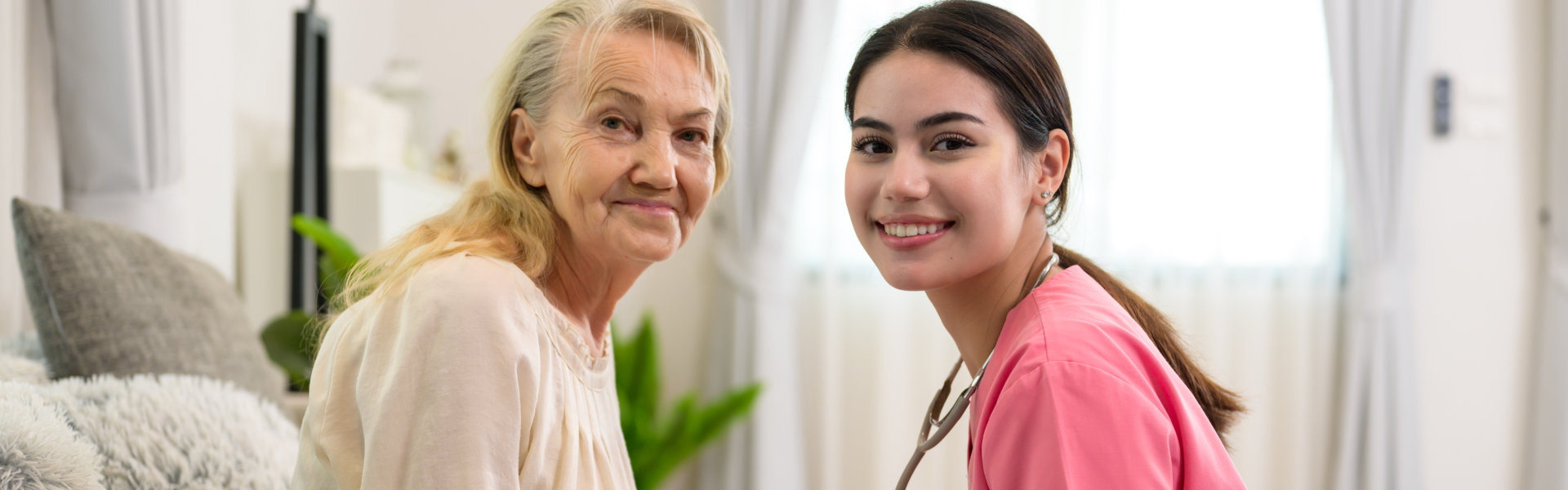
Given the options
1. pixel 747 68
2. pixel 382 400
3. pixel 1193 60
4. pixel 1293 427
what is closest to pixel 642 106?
pixel 382 400

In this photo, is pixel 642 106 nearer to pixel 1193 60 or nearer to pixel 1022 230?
pixel 1022 230

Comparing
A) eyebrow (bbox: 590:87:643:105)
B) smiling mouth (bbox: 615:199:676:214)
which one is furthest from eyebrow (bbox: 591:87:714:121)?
smiling mouth (bbox: 615:199:676:214)

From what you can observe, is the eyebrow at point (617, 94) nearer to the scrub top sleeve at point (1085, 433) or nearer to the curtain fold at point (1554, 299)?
the scrub top sleeve at point (1085, 433)

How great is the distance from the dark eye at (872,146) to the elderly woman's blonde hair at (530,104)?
0.20m

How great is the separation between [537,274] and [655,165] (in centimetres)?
18

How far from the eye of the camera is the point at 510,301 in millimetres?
984

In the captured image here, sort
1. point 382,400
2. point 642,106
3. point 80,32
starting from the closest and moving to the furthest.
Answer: point 382,400 < point 642,106 < point 80,32

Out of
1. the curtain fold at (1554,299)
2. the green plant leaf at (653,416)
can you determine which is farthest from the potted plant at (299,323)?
the curtain fold at (1554,299)

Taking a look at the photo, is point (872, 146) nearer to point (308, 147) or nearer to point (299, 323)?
point (299, 323)

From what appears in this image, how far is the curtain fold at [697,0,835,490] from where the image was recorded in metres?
3.51

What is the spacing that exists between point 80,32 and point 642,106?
4.92 feet

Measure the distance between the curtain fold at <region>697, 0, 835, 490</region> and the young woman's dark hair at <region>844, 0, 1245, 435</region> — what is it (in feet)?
7.69

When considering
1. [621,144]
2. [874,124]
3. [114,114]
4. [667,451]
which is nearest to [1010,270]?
[874,124]

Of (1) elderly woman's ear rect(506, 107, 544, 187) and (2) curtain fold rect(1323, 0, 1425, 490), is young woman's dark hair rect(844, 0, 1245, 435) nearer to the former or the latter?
(1) elderly woman's ear rect(506, 107, 544, 187)
